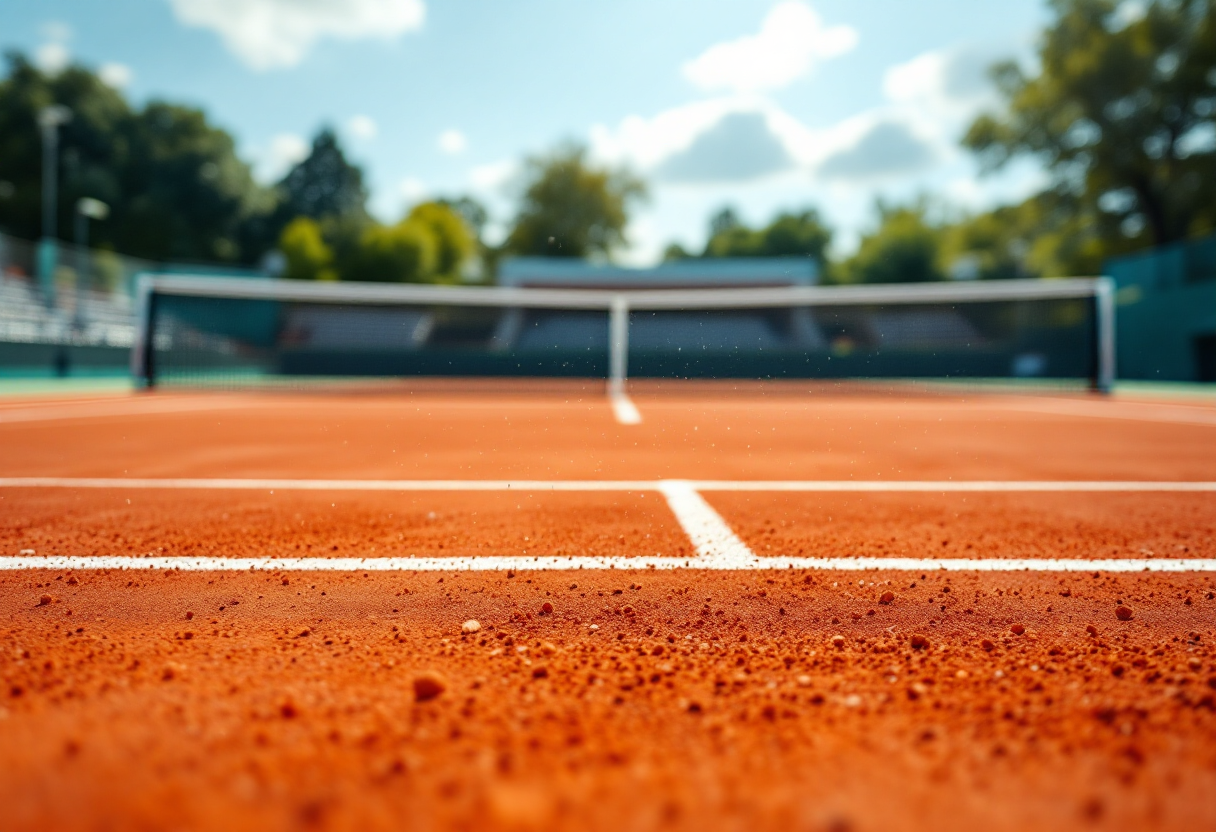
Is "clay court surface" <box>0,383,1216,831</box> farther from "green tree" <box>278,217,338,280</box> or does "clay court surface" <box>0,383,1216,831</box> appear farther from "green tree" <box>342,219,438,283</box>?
"green tree" <box>278,217,338,280</box>

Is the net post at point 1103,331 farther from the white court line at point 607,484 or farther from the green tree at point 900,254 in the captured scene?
the green tree at point 900,254

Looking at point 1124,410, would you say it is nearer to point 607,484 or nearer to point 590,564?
point 607,484

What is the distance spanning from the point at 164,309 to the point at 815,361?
2315 cm

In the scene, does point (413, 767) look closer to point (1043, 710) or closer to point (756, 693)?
point (756, 693)

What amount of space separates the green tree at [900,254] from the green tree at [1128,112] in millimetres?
27579

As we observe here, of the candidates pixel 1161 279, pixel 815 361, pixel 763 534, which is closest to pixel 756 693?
pixel 763 534

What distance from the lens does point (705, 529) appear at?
130 inches

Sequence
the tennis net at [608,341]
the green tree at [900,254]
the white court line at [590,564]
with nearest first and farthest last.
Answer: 1. the white court line at [590,564]
2. the tennis net at [608,341]
3. the green tree at [900,254]

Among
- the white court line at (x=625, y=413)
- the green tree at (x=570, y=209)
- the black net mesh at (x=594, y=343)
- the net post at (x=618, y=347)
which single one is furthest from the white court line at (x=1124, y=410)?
the green tree at (x=570, y=209)

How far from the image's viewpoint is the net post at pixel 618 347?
16500 millimetres

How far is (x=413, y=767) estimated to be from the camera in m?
1.25

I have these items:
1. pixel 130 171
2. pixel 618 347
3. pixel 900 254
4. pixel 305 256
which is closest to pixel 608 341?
pixel 618 347

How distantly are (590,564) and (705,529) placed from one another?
2.47ft

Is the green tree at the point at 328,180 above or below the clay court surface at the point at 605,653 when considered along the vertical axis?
above
